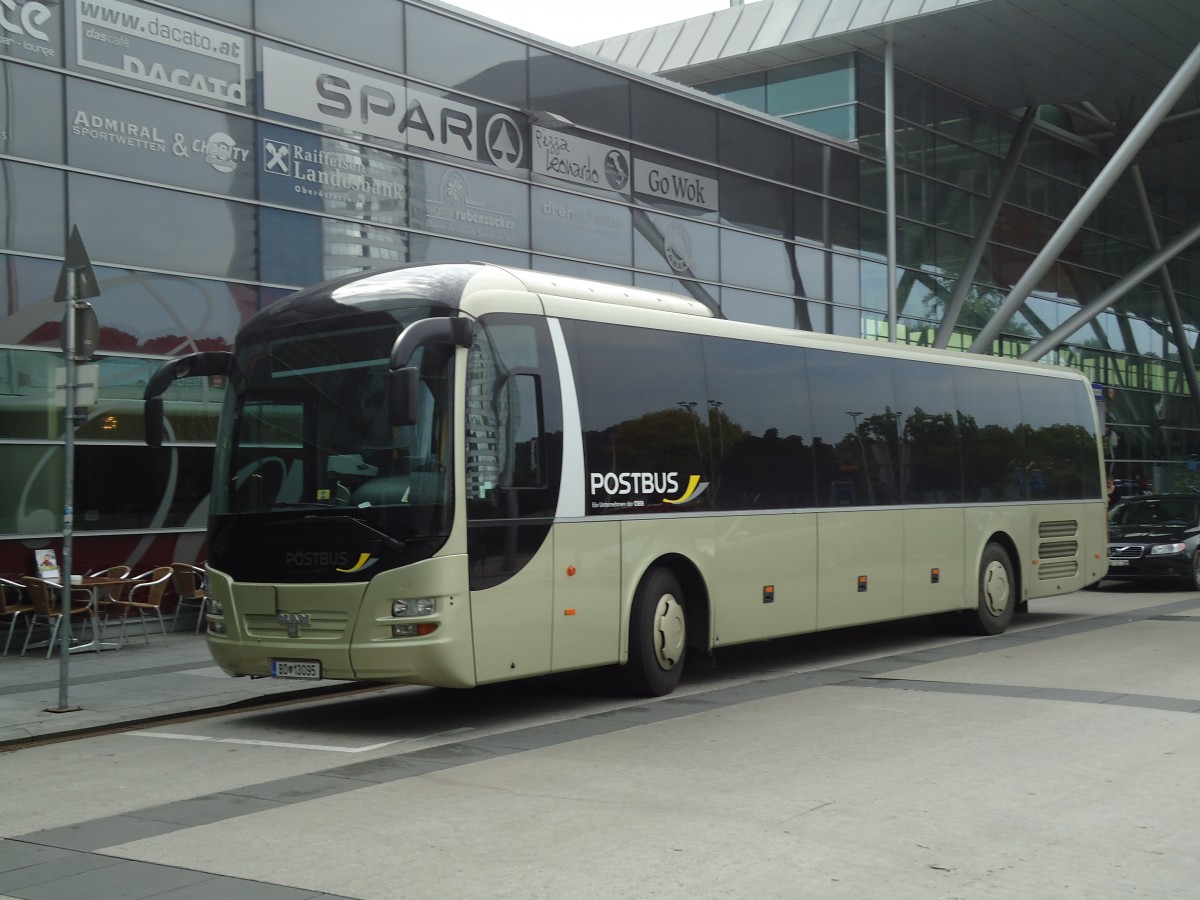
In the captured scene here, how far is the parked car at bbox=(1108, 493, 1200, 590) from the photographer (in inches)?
904

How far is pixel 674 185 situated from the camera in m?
26.1

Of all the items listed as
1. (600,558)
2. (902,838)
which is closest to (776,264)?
(600,558)

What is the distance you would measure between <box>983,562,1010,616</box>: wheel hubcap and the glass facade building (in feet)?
31.2

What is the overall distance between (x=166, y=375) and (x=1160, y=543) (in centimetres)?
1791

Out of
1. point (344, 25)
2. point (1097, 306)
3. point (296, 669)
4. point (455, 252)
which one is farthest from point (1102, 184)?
point (296, 669)

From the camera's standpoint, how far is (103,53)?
54.9ft

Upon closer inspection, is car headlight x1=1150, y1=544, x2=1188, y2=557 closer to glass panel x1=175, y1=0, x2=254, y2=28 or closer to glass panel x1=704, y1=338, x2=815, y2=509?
glass panel x1=704, y1=338, x2=815, y2=509

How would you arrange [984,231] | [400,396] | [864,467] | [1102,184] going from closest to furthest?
[400,396] < [864,467] < [1102,184] < [984,231]

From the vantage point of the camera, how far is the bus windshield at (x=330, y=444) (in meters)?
9.60

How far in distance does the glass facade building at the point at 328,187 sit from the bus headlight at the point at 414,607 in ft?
11.7

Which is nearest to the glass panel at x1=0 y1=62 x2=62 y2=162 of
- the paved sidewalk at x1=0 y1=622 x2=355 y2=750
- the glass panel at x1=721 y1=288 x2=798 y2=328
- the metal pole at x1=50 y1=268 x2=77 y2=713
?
the metal pole at x1=50 y1=268 x2=77 y2=713

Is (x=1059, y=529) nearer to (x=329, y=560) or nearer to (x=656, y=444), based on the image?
(x=656, y=444)

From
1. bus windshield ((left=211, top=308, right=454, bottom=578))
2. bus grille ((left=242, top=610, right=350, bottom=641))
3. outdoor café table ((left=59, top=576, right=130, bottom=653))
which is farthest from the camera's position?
outdoor café table ((left=59, top=576, right=130, bottom=653))

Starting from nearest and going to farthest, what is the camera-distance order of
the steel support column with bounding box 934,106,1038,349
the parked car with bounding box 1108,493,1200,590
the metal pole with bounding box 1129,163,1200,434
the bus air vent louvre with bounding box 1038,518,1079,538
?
the bus air vent louvre with bounding box 1038,518,1079,538 → the parked car with bounding box 1108,493,1200,590 → the steel support column with bounding box 934,106,1038,349 → the metal pole with bounding box 1129,163,1200,434
